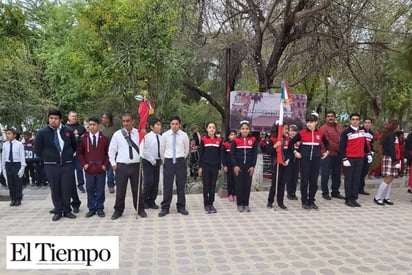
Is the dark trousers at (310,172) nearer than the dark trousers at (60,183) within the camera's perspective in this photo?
No

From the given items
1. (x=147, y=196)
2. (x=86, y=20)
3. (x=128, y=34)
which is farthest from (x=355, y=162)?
(x=86, y=20)

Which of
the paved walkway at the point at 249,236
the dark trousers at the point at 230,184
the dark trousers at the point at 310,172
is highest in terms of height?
the dark trousers at the point at 310,172

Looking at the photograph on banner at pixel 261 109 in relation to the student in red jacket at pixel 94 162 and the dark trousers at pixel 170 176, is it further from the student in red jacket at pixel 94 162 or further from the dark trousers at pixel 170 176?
the student in red jacket at pixel 94 162

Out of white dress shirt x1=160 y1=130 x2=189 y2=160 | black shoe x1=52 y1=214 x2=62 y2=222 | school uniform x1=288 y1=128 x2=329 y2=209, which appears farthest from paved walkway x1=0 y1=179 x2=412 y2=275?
white dress shirt x1=160 y1=130 x2=189 y2=160

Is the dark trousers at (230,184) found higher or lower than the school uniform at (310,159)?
lower

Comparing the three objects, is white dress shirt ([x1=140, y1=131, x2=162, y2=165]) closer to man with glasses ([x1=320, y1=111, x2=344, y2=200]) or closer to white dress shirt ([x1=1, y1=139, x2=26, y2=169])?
white dress shirt ([x1=1, y1=139, x2=26, y2=169])

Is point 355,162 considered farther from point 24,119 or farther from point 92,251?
point 24,119

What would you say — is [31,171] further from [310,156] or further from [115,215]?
[310,156]

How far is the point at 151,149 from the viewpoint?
21.2 ft

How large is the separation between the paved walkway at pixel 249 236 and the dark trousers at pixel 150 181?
396 mm

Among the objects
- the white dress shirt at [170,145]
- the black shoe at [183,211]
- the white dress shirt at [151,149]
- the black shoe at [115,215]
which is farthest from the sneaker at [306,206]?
the black shoe at [115,215]

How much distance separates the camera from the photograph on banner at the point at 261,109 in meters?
9.27

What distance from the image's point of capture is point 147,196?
663cm

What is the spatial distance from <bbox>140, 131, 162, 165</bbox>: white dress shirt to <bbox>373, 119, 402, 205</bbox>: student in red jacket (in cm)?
462
